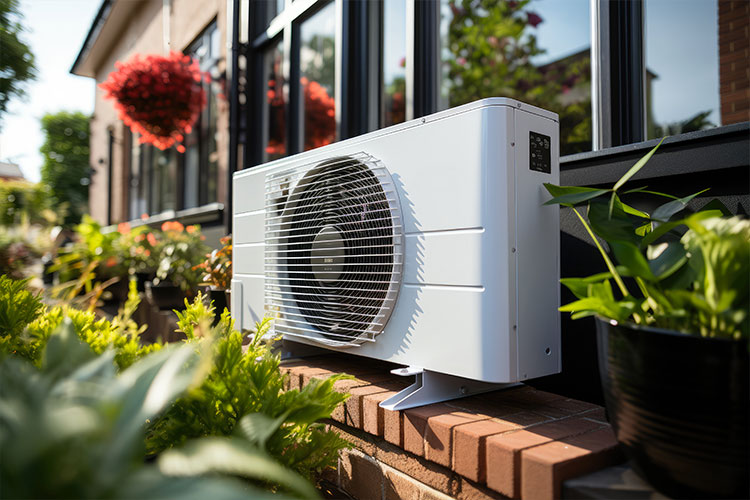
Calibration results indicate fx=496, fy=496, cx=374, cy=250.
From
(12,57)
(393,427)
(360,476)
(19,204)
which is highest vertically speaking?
(12,57)

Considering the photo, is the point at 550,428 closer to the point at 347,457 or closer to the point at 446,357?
the point at 446,357

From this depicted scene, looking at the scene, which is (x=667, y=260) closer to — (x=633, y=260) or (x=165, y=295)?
(x=633, y=260)

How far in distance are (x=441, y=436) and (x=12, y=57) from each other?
7550mm

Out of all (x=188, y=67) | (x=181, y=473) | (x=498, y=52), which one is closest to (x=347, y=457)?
(x=181, y=473)

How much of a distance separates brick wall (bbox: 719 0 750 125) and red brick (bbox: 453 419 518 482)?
2516 millimetres

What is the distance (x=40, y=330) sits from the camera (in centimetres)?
120

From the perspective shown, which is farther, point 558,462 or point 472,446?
point 472,446

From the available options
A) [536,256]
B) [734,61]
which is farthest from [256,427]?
[734,61]

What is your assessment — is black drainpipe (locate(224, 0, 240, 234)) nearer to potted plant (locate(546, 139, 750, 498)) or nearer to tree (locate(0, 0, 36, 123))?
potted plant (locate(546, 139, 750, 498))

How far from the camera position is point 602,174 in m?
1.34

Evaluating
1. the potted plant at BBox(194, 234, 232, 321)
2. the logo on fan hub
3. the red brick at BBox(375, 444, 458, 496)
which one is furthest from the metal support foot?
the potted plant at BBox(194, 234, 232, 321)

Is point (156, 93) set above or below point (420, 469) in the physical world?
above

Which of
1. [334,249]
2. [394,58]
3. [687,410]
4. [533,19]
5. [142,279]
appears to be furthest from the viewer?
[533,19]

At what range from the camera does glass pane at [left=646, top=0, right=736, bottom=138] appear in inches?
110
